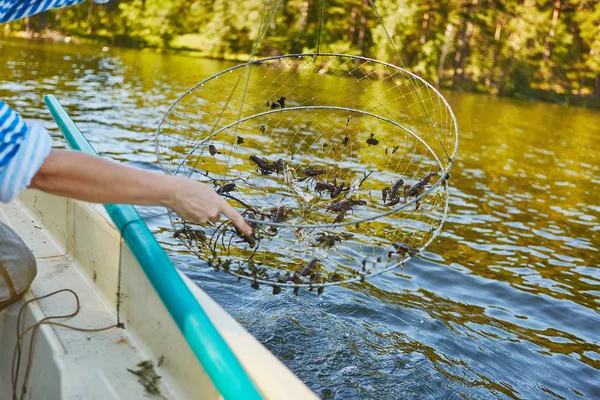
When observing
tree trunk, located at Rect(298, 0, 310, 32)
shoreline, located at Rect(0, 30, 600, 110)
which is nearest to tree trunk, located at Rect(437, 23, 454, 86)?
shoreline, located at Rect(0, 30, 600, 110)

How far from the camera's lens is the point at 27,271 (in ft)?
8.28

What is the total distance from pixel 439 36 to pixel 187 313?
39702 mm

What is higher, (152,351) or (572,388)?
(152,351)

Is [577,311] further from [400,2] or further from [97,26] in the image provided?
[97,26]

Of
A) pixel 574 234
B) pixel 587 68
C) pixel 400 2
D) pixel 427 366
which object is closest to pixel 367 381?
pixel 427 366

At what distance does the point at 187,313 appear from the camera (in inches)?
76.7

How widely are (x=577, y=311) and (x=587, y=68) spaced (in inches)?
1523

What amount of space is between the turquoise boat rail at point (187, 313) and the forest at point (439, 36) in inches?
1399

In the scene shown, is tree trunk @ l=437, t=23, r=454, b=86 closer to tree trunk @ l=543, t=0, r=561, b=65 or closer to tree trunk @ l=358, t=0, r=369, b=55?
tree trunk @ l=358, t=0, r=369, b=55

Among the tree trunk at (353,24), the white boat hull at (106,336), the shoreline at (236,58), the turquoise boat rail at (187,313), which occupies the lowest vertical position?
the shoreline at (236,58)

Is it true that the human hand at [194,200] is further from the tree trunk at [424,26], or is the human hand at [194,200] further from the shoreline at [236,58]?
the tree trunk at [424,26]

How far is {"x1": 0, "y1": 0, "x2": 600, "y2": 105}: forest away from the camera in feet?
123

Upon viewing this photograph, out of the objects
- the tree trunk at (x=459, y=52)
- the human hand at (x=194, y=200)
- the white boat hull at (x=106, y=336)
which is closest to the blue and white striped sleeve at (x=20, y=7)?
the human hand at (x=194, y=200)

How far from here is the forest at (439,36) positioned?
37.5 m
